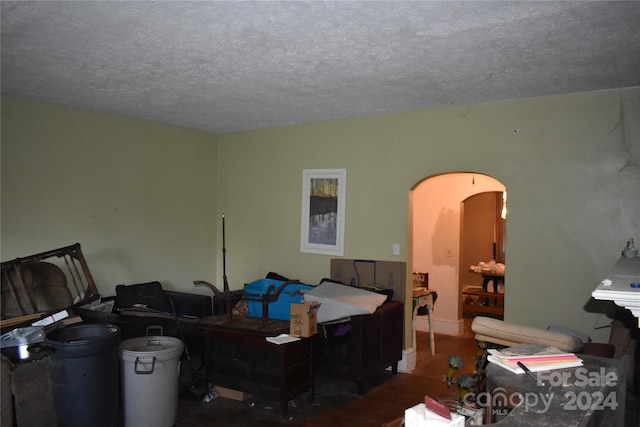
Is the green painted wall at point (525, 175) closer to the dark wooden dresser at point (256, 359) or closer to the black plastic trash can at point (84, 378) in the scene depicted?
the dark wooden dresser at point (256, 359)

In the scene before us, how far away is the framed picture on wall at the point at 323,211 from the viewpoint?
5805 mm

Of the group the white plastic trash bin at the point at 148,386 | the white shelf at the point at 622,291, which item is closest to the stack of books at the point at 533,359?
the white shelf at the point at 622,291

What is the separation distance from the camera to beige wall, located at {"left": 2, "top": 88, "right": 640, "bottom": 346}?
4367mm

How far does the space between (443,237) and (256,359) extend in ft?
13.2

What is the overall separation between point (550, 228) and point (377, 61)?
2357 millimetres

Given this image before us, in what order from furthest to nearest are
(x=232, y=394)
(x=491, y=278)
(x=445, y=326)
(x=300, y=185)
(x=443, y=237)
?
(x=491, y=278)
(x=443, y=237)
(x=445, y=326)
(x=300, y=185)
(x=232, y=394)

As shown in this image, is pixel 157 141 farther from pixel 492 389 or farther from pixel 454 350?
pixel 492 389

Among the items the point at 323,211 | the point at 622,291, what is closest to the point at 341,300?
the point at 323,211

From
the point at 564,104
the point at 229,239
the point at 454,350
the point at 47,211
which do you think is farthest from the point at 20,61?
the point at 454,350

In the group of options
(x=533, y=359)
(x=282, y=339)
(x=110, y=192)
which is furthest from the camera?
(x=110, y=192)

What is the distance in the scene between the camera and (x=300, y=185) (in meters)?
6.17

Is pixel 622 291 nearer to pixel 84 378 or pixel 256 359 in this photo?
pixel 256 359

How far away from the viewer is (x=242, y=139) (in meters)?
6.73

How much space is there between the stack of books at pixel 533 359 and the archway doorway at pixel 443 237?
448 cm
